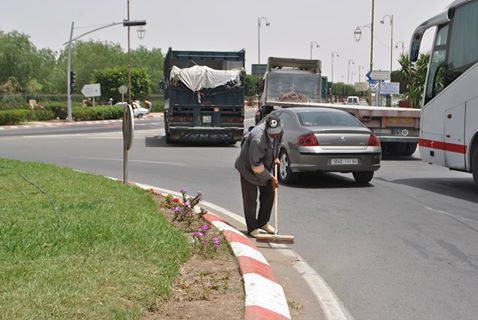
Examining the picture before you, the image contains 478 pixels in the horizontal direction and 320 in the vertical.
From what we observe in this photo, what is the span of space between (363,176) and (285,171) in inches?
59.2

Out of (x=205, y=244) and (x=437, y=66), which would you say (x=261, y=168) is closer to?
(x=205, y=244)

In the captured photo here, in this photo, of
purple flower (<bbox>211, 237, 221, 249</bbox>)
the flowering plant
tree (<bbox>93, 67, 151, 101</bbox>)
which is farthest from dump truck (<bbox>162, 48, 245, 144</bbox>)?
tree (<bbox>93, 67, 151, 101</bbox>)

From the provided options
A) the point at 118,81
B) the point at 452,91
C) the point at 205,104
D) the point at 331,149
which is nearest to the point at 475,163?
the point at 452,91

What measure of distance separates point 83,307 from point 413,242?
4.43 m

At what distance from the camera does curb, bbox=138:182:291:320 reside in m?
4.80

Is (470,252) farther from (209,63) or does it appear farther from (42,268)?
(209,63)

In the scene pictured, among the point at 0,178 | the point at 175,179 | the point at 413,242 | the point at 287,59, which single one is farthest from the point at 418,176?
the point at 287,59

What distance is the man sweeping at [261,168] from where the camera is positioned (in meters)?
7.49

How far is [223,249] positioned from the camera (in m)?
6.67

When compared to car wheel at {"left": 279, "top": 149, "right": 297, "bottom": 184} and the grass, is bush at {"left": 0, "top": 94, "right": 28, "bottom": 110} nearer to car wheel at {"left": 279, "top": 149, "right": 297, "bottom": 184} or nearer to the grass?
car wheel at {"left": 279, "top": 149, "right": 297, "bottom": 184}

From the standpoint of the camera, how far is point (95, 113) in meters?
53.3

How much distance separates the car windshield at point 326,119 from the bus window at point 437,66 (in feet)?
5.28

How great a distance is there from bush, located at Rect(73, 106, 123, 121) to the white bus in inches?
1654

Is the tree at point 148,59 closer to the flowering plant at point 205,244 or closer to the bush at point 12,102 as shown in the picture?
the bush at point 12,102
